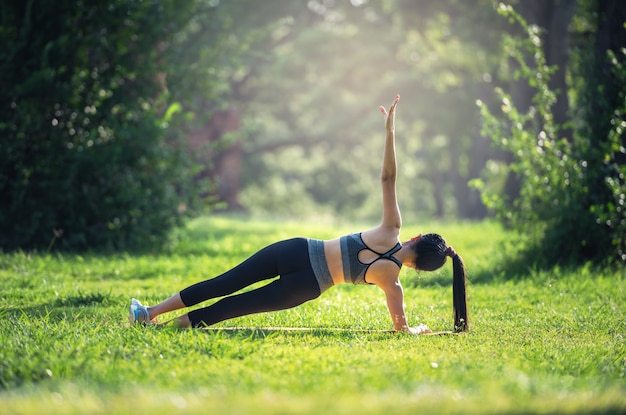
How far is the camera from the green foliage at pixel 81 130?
38.4 ft

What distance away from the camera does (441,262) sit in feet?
21.5

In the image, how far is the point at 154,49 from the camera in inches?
526

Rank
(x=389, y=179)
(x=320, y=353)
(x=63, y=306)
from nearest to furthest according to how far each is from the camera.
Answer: (x=320, y=353) → (x=389, y=179) → (x=63, y=306)

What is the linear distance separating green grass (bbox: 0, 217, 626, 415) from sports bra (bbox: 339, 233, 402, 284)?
1.65 feet

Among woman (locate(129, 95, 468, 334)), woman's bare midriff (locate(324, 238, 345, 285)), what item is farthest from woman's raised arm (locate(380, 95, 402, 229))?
woman's bare midriff (locate(324, 238, 345, 285))

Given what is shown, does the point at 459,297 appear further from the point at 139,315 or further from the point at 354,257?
the point at 139,315

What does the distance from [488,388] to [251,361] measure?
1710 mm

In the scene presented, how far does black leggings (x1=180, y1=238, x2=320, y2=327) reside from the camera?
6.38 m

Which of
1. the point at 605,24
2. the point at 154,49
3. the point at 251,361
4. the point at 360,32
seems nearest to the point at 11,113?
the point at 154,49

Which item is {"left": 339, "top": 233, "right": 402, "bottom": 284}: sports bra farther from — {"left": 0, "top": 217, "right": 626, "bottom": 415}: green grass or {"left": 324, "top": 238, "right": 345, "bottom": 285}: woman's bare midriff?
{"left": 0, "top": 217, "right": 626, "bottom": 415}: green grass

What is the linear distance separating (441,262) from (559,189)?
17.0ft

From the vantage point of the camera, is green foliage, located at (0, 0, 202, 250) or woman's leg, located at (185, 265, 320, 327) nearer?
woman's leg, located at (185, 265, 320, 327)

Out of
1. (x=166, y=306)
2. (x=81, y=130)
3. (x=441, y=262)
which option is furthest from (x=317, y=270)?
(x=81, y=130)

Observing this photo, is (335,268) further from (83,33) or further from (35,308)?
(83,33)
